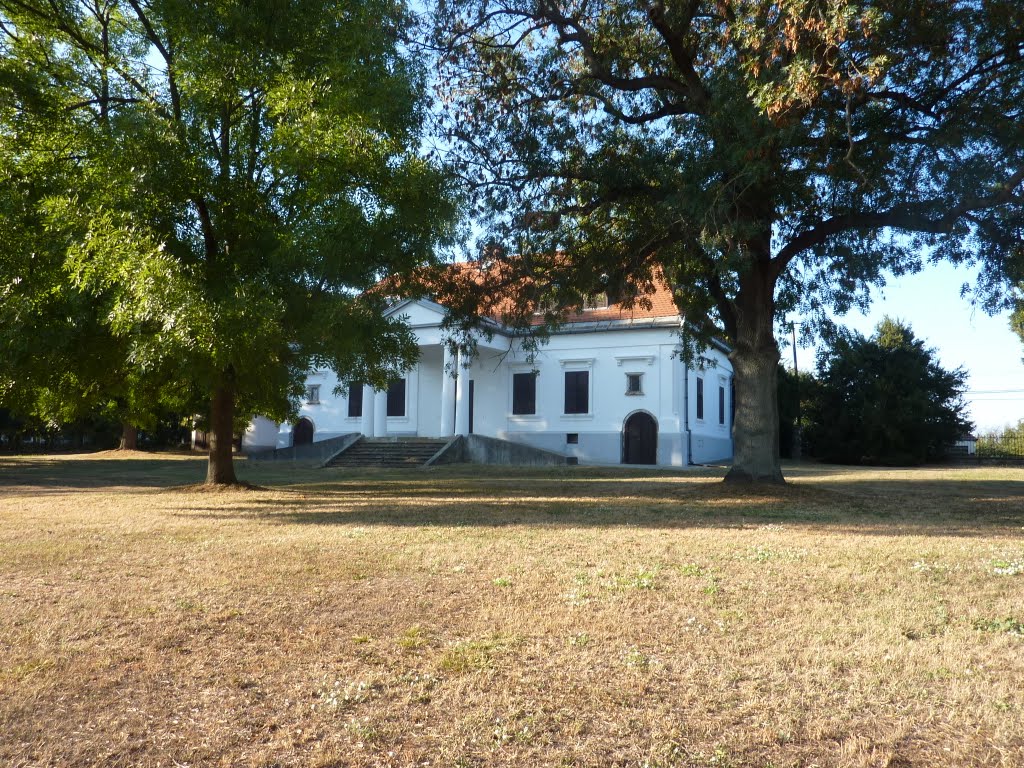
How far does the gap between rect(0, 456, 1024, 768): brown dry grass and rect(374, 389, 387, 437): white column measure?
23.5 m

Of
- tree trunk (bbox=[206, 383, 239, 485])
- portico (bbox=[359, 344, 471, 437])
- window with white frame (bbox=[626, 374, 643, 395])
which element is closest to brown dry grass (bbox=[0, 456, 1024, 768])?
tree trunk (bbox=[206, 383, 239, 485])

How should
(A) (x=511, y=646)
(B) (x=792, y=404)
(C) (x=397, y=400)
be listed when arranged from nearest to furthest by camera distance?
(A) (x=511, y=646) < (C) (x=397, y=400) < (B) (x=792, y=404)

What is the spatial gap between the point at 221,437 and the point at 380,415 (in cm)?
1785

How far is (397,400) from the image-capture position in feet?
117

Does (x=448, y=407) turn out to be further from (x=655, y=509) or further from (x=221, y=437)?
(x=655, y=509)

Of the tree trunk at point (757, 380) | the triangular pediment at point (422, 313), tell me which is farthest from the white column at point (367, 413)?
the tree trunk at point (757, 380)

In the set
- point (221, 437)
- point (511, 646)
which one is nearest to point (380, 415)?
point (221, 437)

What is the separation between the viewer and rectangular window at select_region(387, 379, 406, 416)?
117 feet

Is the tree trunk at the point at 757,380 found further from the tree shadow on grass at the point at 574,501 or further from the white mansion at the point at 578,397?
the white mansion at the point at 578,397

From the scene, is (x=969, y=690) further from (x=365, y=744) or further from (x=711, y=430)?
(x=711, y=430)

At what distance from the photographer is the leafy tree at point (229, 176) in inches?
448

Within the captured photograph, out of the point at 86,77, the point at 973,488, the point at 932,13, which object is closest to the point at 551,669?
the point at 932,13

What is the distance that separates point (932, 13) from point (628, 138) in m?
5.30

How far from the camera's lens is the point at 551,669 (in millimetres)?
4297
